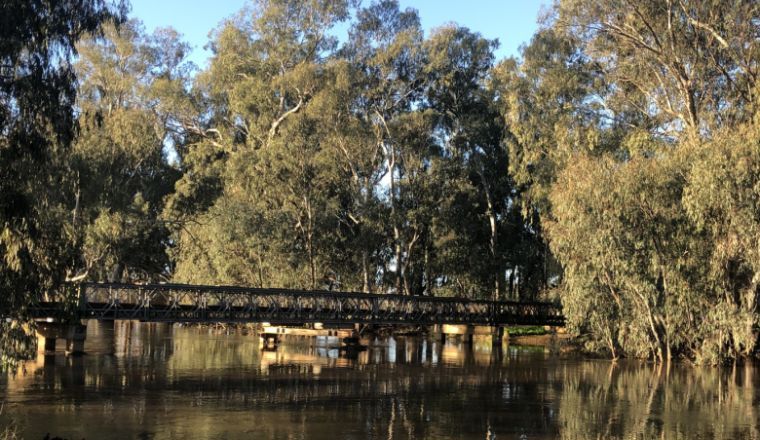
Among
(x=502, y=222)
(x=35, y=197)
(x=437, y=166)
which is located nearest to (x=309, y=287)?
(x=437, y=166)

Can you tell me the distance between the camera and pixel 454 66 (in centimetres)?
4650

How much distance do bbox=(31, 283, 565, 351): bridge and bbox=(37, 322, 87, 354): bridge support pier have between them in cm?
4

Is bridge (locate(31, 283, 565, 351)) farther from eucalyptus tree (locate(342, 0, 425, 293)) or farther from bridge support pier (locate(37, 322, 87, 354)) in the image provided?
eucalyptus tree (locate(342, 0, 425, 293))

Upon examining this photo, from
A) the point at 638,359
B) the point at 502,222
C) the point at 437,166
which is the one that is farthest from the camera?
the point at 502,222

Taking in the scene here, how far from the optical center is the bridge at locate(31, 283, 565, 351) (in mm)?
27203

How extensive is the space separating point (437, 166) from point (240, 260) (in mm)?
12326

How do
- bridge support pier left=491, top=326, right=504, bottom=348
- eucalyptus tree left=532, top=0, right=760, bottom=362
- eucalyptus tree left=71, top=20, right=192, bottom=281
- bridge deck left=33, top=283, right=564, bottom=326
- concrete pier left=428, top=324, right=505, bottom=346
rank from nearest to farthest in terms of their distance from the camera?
eucalyptus tree left=532, top=0, right=760, bottom=362
bridge deck left=33, top=283, right=564, bottom=326
concrete pier left=428, top=324, right=505, bottom=346
bridge support pier left=491, top=326, right=504, bottom=348
eucalyptus tree left=71, top=20, right=192, bottom=281

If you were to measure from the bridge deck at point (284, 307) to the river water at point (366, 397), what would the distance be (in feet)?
5.50

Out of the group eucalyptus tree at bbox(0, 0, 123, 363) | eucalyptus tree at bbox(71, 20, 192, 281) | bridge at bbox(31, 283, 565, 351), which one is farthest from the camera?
eucalyptus tree at bbox(71, 20, 192, 281)

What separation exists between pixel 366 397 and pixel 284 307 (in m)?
13.0

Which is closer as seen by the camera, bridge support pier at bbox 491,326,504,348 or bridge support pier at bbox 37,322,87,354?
bridge support pier at bbox 37,322,87,354

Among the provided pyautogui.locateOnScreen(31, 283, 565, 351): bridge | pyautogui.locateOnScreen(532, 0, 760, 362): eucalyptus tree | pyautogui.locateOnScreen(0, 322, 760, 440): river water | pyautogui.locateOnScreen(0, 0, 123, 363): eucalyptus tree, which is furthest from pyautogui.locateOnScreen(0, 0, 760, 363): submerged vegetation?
pyautogui.locateOnScreen(0, 0, 123, 363): eucalyptus tree

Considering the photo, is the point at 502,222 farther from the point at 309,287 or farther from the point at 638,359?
the point at 638,359

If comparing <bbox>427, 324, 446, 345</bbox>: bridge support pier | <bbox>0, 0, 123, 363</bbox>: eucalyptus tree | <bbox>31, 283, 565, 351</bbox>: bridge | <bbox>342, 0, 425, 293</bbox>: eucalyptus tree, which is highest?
<bbox>342, 0, 425, 293</bbox>: eucalyptus tree
